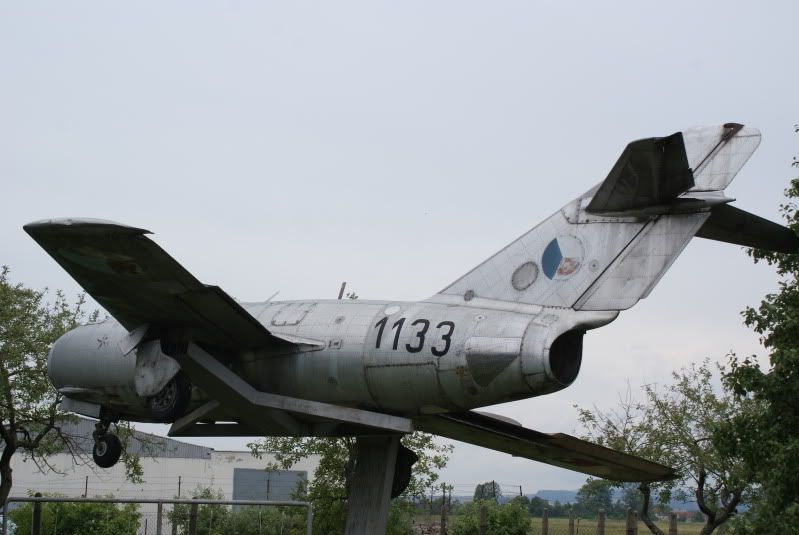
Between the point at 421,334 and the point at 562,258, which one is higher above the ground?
the point at 562,258

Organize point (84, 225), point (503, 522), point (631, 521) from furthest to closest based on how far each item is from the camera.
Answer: point (503, 522) < point (631, 521) < point (84, 225)

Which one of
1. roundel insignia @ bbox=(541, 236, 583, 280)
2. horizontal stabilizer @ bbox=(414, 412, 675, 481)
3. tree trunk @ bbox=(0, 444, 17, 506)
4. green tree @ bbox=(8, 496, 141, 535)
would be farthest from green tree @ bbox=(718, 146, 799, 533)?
tree trunk @ bbox=(0, 444, 17, 506)

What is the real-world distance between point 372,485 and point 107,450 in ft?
14.2

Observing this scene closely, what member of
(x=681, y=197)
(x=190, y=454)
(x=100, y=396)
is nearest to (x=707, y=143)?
(x=681, y=197)

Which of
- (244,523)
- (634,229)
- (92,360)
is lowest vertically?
(244,523)

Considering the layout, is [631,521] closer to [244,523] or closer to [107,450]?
[244,523]

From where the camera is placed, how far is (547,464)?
15.3m

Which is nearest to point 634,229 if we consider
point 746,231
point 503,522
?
point 746,231

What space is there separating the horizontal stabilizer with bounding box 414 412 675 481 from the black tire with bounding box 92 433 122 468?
4873 millimetres

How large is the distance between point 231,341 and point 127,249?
2.65 metres

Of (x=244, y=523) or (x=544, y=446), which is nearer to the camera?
(x=544, y=446)

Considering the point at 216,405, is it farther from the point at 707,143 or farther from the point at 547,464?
the point at 707,143

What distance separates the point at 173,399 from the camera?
496 inches

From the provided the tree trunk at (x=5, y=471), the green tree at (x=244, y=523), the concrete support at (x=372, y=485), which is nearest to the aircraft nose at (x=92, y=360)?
the concrete support at (x=372, y=485)
